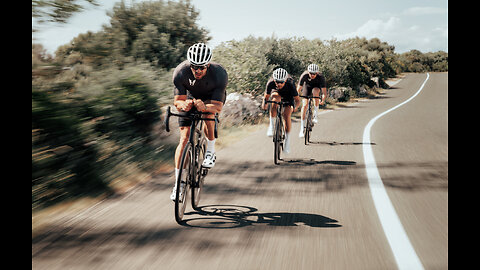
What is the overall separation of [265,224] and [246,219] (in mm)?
279

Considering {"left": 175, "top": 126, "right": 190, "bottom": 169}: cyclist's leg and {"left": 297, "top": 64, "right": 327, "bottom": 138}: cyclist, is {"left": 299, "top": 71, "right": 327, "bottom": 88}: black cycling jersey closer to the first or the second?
{"left": 297, "top": 64, "right": 327, "bottom": 138}: cyclist

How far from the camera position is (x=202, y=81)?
5074mm

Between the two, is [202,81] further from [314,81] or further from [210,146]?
[314,81]

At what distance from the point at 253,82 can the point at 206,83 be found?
1393 cm

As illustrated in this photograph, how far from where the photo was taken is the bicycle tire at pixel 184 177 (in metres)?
4.24

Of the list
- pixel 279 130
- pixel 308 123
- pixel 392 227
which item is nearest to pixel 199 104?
pixel 392 227

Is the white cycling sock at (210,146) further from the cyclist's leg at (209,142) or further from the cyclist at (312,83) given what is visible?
the cyclist at (312,83)

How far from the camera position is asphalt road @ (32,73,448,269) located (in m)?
3.41
